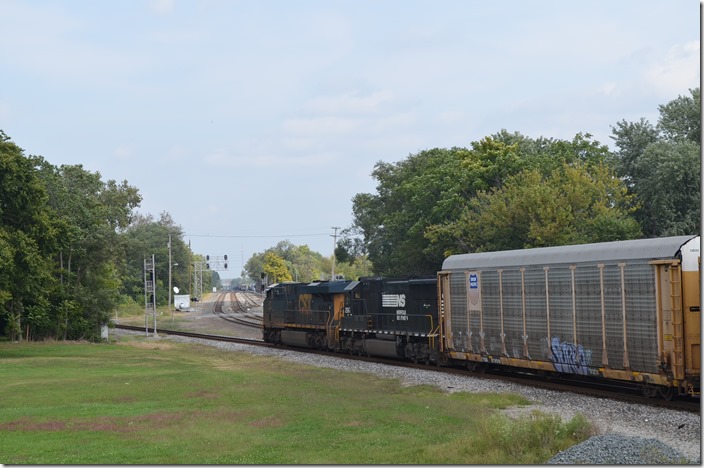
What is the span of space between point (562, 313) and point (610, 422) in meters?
6.29

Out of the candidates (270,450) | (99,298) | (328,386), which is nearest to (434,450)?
(270,450)

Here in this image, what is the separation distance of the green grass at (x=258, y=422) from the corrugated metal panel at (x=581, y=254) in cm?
502

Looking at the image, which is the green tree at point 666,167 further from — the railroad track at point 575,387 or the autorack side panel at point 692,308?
the autorack side panel at point 692,308

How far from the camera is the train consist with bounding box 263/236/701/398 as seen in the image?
22.1 meters

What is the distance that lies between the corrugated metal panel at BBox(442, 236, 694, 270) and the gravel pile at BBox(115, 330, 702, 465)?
4226 millimetres

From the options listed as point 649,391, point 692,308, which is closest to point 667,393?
point 649,391

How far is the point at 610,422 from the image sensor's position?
20.8 metres

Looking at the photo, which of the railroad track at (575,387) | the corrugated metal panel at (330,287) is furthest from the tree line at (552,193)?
the railroad track at (575,387)

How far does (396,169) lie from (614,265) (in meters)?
82.4

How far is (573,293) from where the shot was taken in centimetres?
2620

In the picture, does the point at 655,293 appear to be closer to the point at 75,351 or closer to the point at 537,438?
the point at 537,438

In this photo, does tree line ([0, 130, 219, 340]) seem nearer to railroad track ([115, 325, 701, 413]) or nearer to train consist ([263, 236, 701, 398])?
train consist ([263, 236, 701, 398])

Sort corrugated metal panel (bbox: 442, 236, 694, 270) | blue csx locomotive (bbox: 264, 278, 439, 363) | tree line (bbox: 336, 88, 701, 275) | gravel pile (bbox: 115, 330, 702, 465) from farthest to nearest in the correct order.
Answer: tree line (bbox: 336, 88, 701, 275) → blue csx locomotive (bbox: 264, 278, 439, 363) → corrugated metal panel (bbox: 442, 236, 694, 270) → gravel pile (bbox: 115, 330, 702, 465)

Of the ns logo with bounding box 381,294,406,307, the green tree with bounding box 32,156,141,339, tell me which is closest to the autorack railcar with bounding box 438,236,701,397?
the ns logo with bounding box 381,294,406,307
